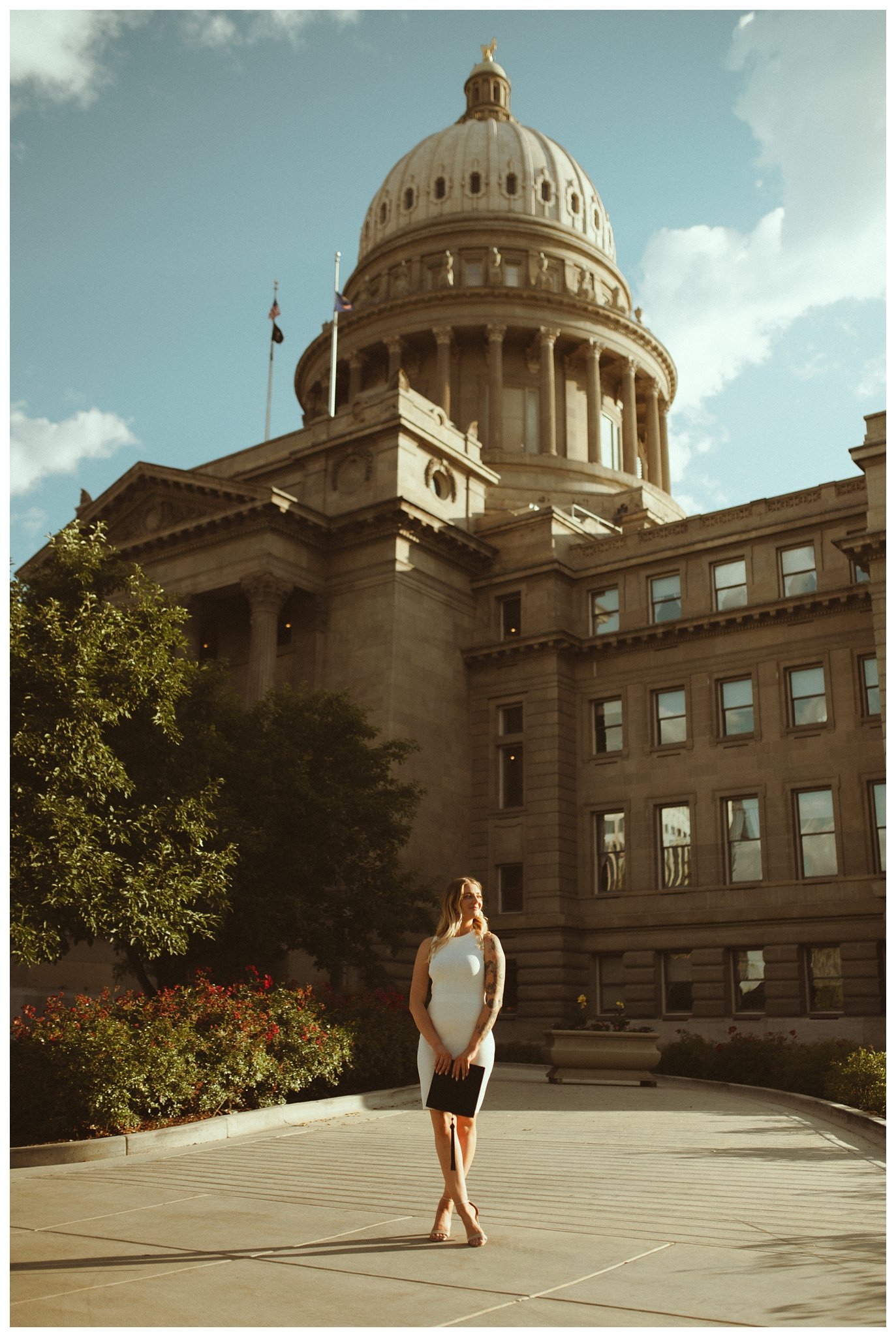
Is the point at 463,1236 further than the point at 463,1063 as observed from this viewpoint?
Yes

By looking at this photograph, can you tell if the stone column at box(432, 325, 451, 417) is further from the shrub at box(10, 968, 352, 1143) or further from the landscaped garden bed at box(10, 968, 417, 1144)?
the shrub at box(10, 968, 352, 1143)

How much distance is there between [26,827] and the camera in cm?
2009

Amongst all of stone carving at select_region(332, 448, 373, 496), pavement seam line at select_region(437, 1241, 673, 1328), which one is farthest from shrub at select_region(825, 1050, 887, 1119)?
stone carving at select_region(332, 448, 373, 496)

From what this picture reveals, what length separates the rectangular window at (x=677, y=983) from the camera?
39688 mm

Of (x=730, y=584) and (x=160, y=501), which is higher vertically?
(x=160, y=501)

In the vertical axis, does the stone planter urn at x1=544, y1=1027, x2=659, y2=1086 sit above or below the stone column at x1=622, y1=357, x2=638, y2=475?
below

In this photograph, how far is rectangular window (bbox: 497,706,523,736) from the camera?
45219 mm

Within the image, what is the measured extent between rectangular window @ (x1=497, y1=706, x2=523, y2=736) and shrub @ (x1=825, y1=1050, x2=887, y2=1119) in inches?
958

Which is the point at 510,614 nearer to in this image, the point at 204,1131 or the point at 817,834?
the point at 817,834

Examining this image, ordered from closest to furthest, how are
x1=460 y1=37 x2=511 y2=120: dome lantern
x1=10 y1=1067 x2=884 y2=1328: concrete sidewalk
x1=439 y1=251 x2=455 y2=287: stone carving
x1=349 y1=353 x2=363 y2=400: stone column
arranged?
x1=10 y1=1067 x2=884 y2=1328: concrete sidewalk → x1=349 y1=353 x2=363 y2=400: stone column → x1=439 y1=251 x2=455 y2=287: stone carving → x1=460 y1=37 x2=511 y2=120: dome lantern

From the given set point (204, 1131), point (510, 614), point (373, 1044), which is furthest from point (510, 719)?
point (204, 1131)

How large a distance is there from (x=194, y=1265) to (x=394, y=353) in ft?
203

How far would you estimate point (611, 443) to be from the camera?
69688 mm

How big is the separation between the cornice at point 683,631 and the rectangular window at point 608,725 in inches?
73.6
